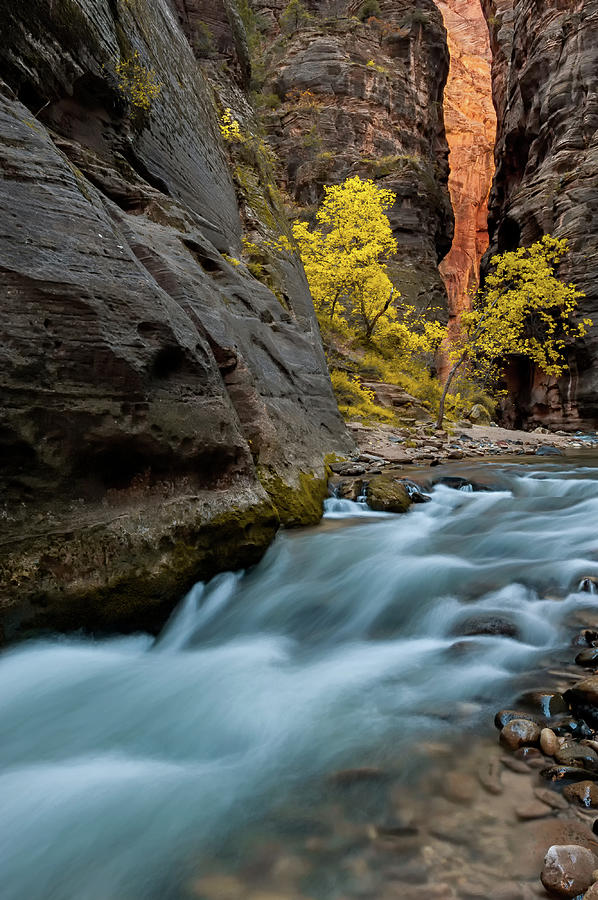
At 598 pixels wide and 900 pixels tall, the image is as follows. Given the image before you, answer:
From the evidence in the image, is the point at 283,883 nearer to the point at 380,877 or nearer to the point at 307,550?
the point at 380,877

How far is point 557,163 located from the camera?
85.9 ft

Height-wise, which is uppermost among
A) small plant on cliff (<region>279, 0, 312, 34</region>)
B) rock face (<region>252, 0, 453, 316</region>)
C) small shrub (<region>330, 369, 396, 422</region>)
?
small plant on cliff (<region>279, 0, 312, 34</region>)

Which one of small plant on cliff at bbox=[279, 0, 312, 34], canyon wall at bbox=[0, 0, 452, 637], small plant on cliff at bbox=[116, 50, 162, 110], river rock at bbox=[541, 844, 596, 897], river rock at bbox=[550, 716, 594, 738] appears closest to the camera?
river rock at bbox=[541, 844, 596, 897]

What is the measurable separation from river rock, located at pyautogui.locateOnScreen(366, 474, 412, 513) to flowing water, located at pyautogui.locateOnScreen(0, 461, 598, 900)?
1.16 metres

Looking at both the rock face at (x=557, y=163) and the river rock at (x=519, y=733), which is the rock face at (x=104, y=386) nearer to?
the river rock at (x=519, y=733)

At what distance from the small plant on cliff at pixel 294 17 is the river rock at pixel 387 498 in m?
33.4

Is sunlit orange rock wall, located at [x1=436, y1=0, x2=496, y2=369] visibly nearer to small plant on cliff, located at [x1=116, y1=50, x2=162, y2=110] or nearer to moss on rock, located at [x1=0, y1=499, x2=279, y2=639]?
small plant on cliff, located at [x1=116, y1=50, x2=162, y2=110]

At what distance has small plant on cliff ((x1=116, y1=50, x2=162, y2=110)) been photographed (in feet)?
25.1

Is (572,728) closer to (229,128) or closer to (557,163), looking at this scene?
(229,128)

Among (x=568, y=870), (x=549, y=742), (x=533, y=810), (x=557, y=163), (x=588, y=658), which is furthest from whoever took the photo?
(x=557, y=163)

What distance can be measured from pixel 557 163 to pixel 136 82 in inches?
1017

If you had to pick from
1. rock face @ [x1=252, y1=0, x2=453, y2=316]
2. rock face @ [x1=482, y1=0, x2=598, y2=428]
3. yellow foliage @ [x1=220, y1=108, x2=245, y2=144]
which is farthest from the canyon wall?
rock face @ [x1=482, y1=0, x2=598, y2=428]

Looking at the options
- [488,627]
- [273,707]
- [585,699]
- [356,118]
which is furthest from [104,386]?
[356,118]

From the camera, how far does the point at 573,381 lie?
2548 centimetres
